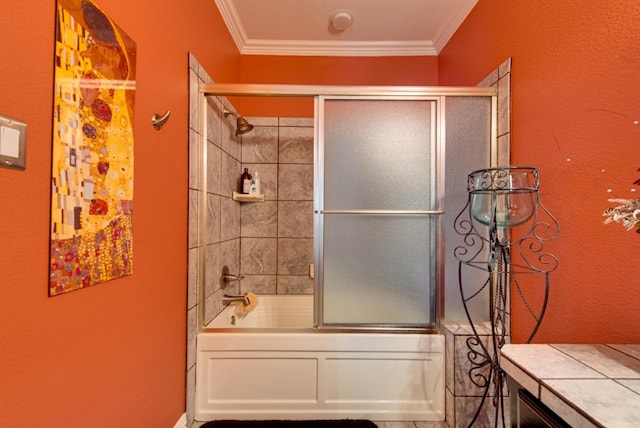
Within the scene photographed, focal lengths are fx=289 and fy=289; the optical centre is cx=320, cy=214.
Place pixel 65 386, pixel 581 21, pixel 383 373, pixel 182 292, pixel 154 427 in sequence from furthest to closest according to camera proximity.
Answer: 1. pixel 383 373
2. pixel 182 292
3. pixel 154 427
4. pixel 581 21
5. pixel 65 386

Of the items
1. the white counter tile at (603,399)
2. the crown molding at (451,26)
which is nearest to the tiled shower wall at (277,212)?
the crown molding at (451,26)

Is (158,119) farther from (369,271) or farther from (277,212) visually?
(277,212)

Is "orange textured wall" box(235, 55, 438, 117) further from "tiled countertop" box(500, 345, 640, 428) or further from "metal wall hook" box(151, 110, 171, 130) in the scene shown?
"tiled countertop" box(500, 345, 640, 428)

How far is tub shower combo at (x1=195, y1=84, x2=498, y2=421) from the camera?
5.52 feet

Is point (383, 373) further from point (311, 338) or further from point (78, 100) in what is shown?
point (78, 100)

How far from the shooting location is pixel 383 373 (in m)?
1.69

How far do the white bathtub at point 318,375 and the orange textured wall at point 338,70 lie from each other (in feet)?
6.52

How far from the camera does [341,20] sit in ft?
7.12

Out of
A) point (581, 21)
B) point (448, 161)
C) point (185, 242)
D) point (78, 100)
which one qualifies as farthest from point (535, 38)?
point (185, 242)

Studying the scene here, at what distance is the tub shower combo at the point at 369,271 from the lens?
66.2 inches

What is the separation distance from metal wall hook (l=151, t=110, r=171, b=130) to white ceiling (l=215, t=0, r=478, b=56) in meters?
1.20

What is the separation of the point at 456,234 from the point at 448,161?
436 millimetres

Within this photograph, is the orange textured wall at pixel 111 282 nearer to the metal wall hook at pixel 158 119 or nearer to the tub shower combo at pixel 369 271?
the metal wall hook at pixel 158 119

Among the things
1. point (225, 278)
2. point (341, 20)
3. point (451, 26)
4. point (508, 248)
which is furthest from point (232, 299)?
point (451, 26)
